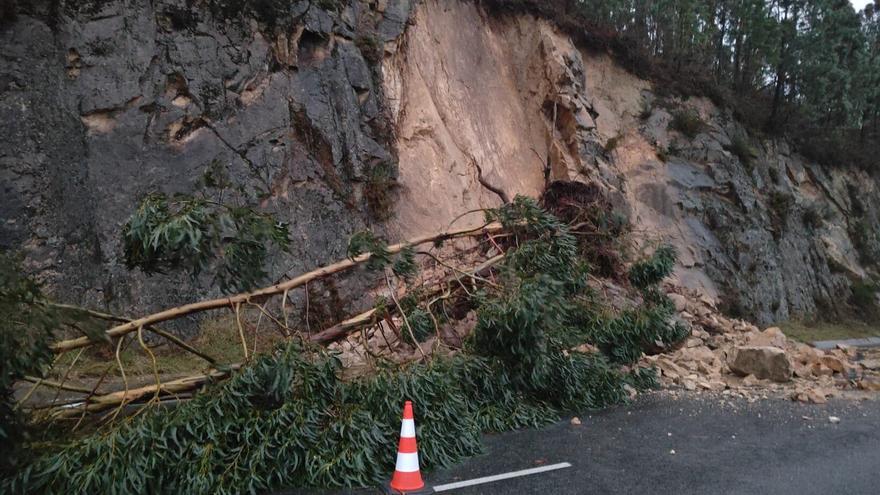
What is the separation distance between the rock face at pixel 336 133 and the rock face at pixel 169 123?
0.10 feet

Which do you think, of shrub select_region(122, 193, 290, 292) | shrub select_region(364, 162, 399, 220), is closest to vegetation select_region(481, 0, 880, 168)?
shrub select_region(364, 162, 399, 220)

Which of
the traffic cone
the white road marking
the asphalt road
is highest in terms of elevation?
the traffic cone

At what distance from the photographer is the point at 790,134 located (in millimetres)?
29406

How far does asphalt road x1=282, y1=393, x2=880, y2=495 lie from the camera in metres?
5.45

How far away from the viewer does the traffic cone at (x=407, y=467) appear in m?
5.22

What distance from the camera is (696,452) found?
21.1ft

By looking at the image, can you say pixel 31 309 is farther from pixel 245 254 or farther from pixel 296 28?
pixel 296 28

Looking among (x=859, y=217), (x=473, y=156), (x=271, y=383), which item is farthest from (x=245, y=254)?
(x=859, y=217)

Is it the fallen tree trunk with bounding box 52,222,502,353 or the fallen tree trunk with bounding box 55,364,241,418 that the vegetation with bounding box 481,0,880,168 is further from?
the fallen tree trunk with bounding box 55,364,241,418

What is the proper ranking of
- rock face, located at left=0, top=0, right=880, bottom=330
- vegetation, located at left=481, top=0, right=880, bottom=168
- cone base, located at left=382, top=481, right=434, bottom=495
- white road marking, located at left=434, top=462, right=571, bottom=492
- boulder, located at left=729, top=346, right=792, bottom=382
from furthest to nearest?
vegetation, located at left=481, top=0, right=880, bottom=168 < rock face, located at left=0, top=0, right=880, bottom=330 < boulder, located at left=729, top=346, right=792, bottom=382 < white road marking, located at left=434, top=462, right=571, bottom=492 < cone base, located at left=382, top=481, right=434, bottom=495

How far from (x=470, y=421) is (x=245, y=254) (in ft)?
9.08

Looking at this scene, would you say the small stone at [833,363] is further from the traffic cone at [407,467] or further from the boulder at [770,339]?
the traffic cone at [407,467]

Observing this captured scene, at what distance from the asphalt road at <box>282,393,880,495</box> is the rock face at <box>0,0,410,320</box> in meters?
6.99

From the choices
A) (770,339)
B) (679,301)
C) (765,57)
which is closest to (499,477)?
(770,339)
